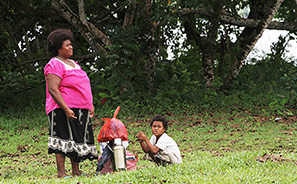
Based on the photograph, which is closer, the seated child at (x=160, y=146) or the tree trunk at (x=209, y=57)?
the seated child at (x=160, y=146)

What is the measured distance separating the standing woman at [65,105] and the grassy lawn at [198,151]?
0.34 meters

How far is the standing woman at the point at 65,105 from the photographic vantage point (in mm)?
4242

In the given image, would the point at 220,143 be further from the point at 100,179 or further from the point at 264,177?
the point at 100,179

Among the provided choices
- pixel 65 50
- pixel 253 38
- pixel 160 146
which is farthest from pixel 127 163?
pixel 253 38

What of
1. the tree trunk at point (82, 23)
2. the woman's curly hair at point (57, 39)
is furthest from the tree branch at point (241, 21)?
the woman's curly hair at point (57, 39)

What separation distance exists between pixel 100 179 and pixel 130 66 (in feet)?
26.5

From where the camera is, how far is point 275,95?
1181cm

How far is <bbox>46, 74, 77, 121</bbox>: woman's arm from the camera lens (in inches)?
163

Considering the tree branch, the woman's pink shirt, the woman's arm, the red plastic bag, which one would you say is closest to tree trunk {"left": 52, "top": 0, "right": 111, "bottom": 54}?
the tree branch

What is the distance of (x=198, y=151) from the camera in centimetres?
684

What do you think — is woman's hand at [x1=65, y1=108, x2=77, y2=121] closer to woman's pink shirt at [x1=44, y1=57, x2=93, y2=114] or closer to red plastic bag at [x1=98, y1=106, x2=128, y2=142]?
woman's pink shirt at [x1=44, y1=57, x2=93, y2=114]

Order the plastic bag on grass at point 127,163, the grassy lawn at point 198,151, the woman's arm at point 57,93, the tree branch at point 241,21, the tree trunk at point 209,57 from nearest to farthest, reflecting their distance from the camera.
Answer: the grassy lawn at point 198,151 < the woman's arm at point 57,93 < the plastic bag on grass at point 127,163 < the tree branch at point 241,21 < the tree trunk at point 209,57

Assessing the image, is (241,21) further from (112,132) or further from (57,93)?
(57,93)

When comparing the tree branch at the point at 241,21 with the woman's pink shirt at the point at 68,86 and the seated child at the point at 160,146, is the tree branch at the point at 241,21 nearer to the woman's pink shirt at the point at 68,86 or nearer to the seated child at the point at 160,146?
the seated child at the point at 160,146
